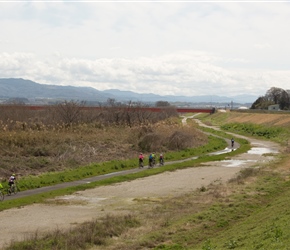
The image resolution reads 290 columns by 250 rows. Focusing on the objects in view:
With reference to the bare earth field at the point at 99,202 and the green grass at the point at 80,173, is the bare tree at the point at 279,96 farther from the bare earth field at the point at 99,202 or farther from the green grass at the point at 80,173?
the bare earth field at the point at 99,202

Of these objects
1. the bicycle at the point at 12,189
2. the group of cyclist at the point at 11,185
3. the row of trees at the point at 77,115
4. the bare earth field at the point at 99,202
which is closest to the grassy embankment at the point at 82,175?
the bare earth field at the point at 99,202

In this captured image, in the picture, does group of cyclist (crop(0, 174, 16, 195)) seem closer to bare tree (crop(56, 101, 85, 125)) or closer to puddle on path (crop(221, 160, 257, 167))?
puddle on path (crop(221, 160, 257, 167))

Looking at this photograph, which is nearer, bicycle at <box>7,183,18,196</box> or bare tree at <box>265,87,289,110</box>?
bicycle at <box>7,183,18,196</box>

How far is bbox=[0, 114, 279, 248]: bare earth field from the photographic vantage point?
22.5m

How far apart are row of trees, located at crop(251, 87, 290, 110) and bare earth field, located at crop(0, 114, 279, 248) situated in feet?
372

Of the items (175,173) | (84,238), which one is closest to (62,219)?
(84,238)

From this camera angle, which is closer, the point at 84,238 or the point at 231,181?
the point at 84,238

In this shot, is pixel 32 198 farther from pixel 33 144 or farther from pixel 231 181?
pixel 33 144

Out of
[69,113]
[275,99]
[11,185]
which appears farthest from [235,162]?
[275,99]

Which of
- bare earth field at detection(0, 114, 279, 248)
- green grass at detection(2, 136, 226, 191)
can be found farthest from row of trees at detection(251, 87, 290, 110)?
bare earth field at detection(0, 114, 279, 248)

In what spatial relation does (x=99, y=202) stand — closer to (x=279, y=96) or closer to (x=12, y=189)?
(x=12, y=189)

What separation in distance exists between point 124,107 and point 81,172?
50292mm

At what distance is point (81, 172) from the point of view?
39.2 m

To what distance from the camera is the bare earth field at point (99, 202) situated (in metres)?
22.5
